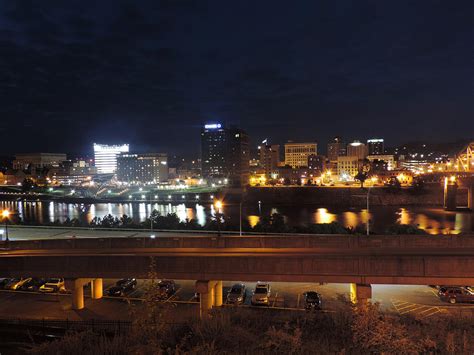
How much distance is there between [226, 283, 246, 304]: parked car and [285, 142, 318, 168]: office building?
119371 mm

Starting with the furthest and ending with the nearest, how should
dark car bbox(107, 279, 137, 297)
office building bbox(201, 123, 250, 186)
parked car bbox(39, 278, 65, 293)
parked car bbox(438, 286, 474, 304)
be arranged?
office building bbox(201, 123, 250, 186) → parked car bbox(39, 278, 65, 293) → dark car bbox(107, 279, 137, 297) → parked car bbox(438, 286, 474, 304)

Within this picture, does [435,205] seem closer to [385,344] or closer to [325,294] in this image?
[325,294]

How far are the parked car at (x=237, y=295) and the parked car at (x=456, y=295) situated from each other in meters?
5.90

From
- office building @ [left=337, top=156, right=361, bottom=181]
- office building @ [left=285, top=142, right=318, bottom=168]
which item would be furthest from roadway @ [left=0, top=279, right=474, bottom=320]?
office building @ [left=285, top=142, right=318, bottom=168]

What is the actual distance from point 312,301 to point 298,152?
124m

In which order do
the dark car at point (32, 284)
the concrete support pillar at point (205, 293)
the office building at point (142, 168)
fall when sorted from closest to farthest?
the concrete support pillar at point (205, 293) → the dark car at point (32, 284) → the office building at point (142, 168)

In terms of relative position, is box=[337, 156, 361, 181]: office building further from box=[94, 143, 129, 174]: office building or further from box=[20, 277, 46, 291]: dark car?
box=[20, 277, 46, 291]: dark car

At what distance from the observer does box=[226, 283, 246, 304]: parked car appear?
1123 centimetres

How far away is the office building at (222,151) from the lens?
11050 cm

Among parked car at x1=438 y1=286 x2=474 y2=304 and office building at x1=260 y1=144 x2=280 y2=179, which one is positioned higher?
office building at x1=260 y1=144 x2=280 y2=179

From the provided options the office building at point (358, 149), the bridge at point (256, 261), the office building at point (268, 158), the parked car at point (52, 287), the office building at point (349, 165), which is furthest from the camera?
the office building at point (358, 149)

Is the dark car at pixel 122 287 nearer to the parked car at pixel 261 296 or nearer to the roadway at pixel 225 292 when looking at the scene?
the roadway at pixel 225 292

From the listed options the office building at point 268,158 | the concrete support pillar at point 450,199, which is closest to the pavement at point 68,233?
the concrete support pillar at point 450,199

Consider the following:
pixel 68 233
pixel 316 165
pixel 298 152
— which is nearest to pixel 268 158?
pixel 298 152
